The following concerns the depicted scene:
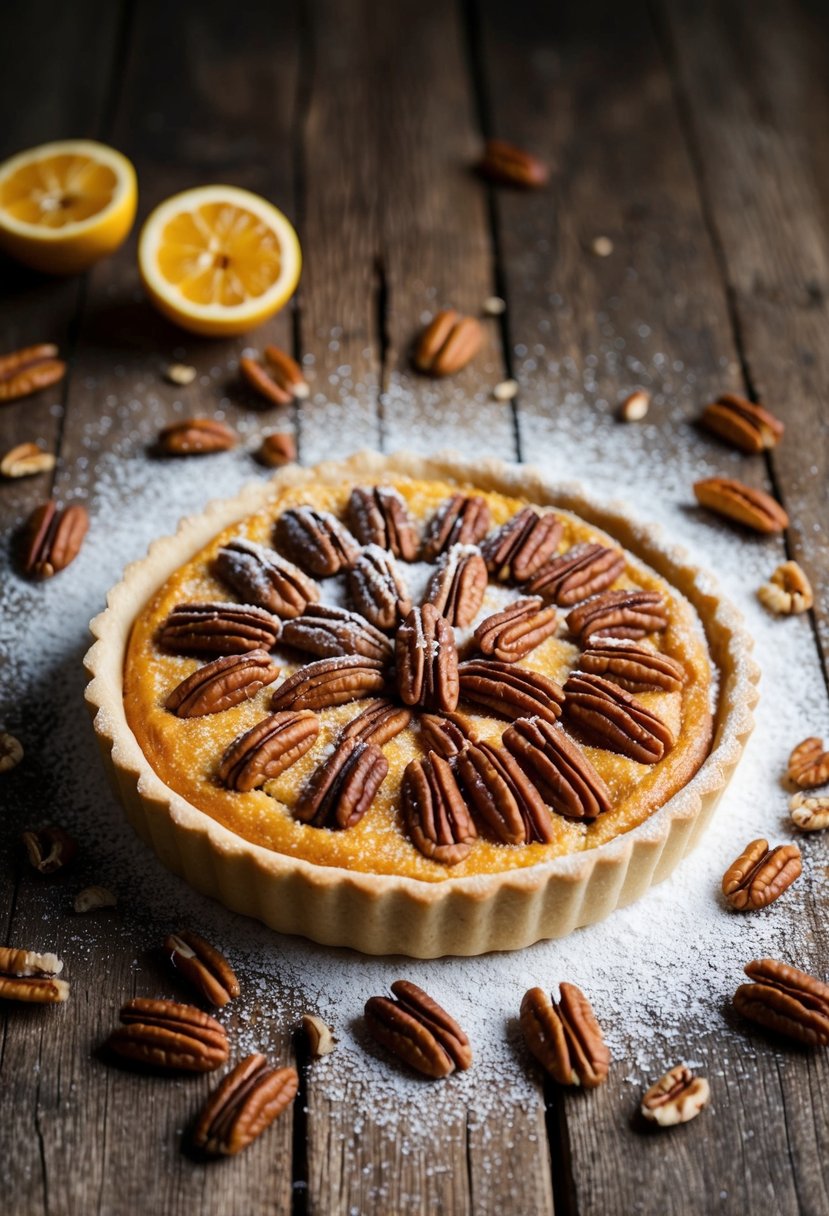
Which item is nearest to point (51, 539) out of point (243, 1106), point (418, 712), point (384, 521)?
point (384, 521)

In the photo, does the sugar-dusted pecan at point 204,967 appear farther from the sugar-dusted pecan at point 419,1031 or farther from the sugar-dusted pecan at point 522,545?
the sugar-dusted pecan at point 522,545

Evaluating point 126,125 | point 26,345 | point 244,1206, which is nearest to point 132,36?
point 126,125

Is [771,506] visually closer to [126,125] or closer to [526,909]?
[526,909]

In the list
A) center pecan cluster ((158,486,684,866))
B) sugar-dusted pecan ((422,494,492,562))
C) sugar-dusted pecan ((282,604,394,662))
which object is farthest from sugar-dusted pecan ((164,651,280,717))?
sugar-dusted pecan ((422,494,492,562))

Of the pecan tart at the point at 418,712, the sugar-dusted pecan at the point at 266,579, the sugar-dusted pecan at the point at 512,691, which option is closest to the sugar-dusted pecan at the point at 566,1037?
the pecan tart at the point at 418,712

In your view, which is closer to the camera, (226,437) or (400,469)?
(400,469)

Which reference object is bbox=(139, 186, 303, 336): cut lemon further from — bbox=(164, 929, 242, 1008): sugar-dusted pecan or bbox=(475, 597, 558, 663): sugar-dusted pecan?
bbox=(164, 929, 242, 1008): sugar-dusted pecan

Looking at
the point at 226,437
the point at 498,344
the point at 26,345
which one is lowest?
the point at 26,345

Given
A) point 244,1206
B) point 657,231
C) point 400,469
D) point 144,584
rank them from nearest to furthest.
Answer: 1. point 244,1206
2. point 144,584
3. point 400,469
4. point 657,231
